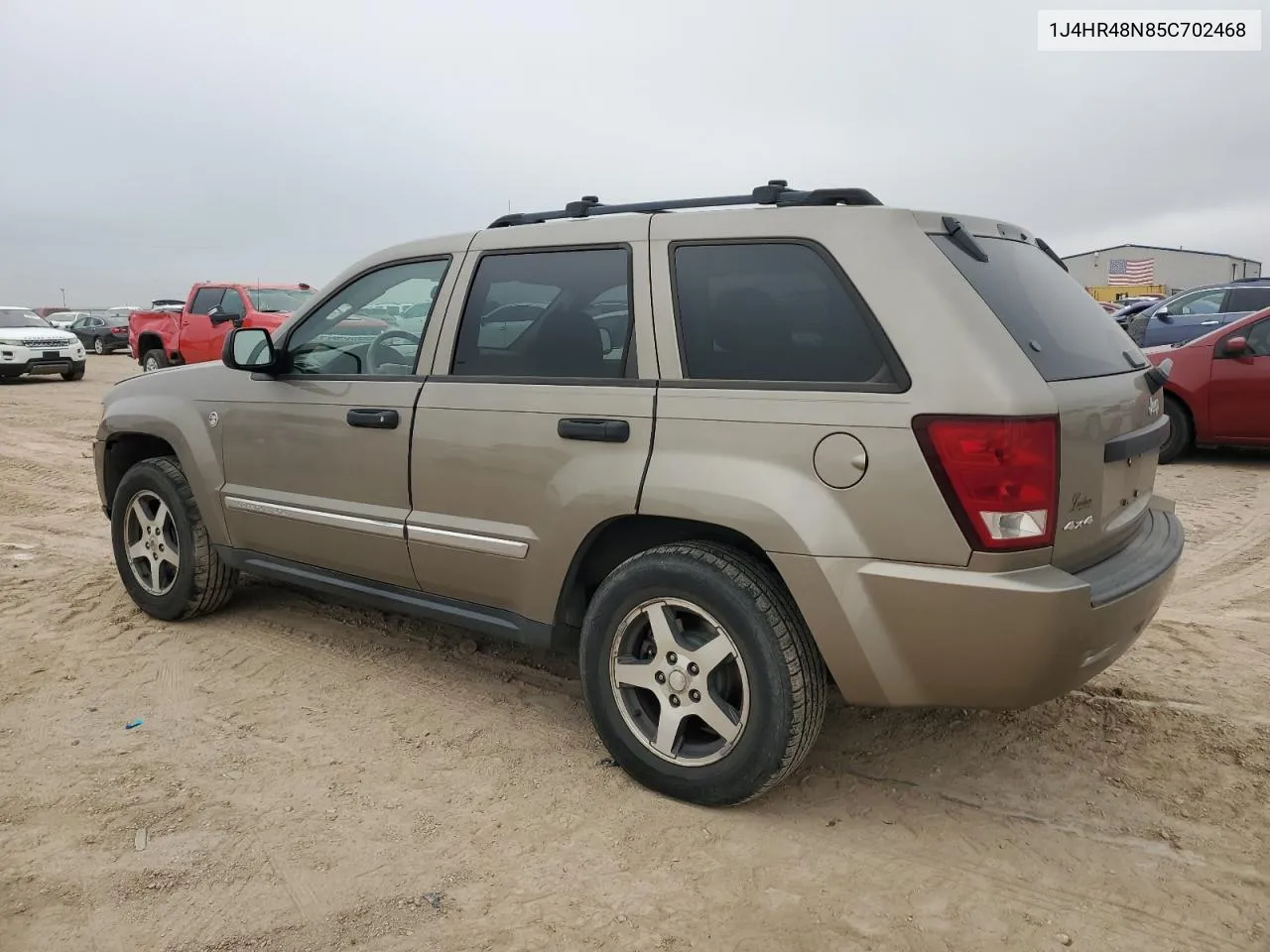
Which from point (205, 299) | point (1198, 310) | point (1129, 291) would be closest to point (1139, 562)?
point (1198, 310)

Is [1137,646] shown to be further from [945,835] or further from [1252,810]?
[945,835]

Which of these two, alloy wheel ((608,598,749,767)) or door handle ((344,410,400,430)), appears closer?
alloy wheel ((608,598,749,767))

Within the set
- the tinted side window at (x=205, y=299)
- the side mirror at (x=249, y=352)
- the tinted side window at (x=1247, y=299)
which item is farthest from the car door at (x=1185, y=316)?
the tinted side window at (x=205, y=299)

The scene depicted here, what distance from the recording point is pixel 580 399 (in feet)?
10.3

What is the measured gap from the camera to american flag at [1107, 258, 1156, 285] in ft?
166

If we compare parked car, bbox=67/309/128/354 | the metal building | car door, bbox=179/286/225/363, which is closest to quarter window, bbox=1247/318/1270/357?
car door, bbox=179/286/225/363

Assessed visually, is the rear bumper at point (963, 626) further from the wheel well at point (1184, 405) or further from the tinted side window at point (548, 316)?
the wheel well at point (1184, 405)

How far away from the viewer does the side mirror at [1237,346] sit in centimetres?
827

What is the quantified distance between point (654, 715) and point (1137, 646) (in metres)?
2.45

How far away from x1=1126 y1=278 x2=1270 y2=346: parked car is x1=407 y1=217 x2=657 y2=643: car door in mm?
12446

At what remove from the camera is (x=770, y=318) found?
2.89 metres

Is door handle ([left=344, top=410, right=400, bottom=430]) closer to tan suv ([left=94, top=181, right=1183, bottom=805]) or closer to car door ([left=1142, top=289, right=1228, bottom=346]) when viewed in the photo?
tan suv ([left=94, top=181, right=1183, bottom=805])

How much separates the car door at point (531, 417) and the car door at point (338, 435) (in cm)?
13

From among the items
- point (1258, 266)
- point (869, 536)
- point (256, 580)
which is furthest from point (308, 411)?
point (1258, 266)
